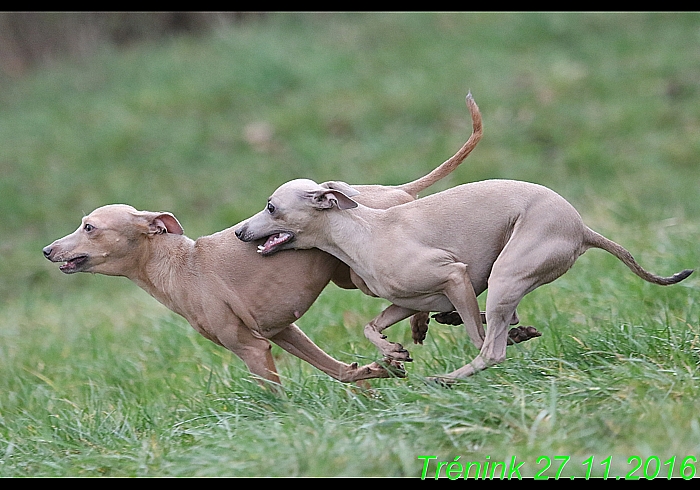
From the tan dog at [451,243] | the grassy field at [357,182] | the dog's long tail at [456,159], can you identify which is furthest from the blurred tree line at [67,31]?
the tan dog at [451,243]

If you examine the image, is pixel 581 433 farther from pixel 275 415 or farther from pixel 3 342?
pixel 3 342

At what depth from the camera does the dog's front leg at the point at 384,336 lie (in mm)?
3926

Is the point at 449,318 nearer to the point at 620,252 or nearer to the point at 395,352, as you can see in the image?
the point at 395,352

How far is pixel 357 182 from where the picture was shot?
9.68 m

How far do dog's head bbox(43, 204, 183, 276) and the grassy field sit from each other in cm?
68

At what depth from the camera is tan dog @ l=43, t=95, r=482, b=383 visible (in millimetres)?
4148

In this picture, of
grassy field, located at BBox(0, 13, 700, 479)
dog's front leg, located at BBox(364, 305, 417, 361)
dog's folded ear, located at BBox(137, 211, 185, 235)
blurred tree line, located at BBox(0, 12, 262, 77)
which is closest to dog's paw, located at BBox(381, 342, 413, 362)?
dog's front leg, located at BBox(364, 305, 417, 361)

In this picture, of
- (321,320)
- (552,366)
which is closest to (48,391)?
(321,320)

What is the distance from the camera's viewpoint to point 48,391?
17.0ft

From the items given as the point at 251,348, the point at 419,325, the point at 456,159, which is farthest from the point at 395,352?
the point at 456,159

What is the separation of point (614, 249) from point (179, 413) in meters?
2.01

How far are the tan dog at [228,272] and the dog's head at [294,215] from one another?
10cm

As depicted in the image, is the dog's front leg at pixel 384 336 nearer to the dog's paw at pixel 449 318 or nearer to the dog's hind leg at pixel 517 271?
the dog's paw at pixel 449 318

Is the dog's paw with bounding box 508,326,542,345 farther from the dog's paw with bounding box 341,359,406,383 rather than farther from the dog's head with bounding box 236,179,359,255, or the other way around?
the dog's head with bounding box 236,179,359,255
